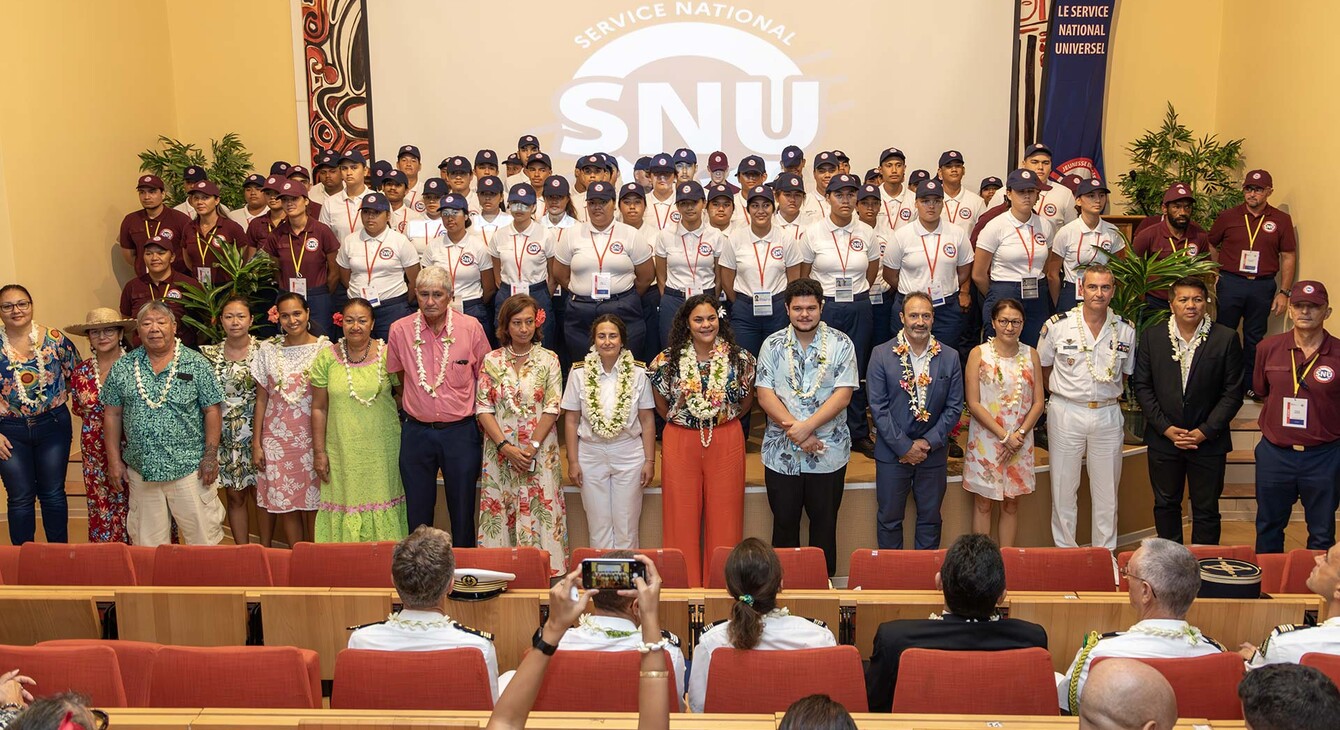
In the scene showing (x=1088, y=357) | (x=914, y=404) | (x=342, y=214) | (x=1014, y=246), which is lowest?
(x=914, y=404)

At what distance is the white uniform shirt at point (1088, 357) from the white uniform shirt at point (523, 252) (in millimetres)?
3137

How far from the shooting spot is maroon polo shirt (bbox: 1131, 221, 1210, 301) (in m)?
8.07

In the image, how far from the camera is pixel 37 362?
18.8 feet

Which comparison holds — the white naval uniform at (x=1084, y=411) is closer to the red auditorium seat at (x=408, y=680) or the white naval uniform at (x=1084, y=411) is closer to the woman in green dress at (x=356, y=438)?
the woman in green dress at (x=356, y=438)

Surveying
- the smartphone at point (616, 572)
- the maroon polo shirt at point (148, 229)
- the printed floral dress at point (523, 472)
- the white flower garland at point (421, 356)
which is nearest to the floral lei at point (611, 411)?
the printed floral dress at point (523, 472)

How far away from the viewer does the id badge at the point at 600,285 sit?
21.5 feet

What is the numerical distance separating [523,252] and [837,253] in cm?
199

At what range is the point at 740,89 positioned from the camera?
1010 cm

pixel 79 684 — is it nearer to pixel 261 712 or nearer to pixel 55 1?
pixel 261 712

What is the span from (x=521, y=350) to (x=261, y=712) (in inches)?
107

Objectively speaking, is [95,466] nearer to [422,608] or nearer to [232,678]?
[232,678]

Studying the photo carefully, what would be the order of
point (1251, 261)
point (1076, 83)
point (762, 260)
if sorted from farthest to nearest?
1. point (1076, 83)
2. point (1251, 261)
3. point (762, 260)

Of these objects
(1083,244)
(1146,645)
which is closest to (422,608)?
(1146,645)

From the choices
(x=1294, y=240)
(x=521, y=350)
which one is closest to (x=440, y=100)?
(x=521, y=350)
